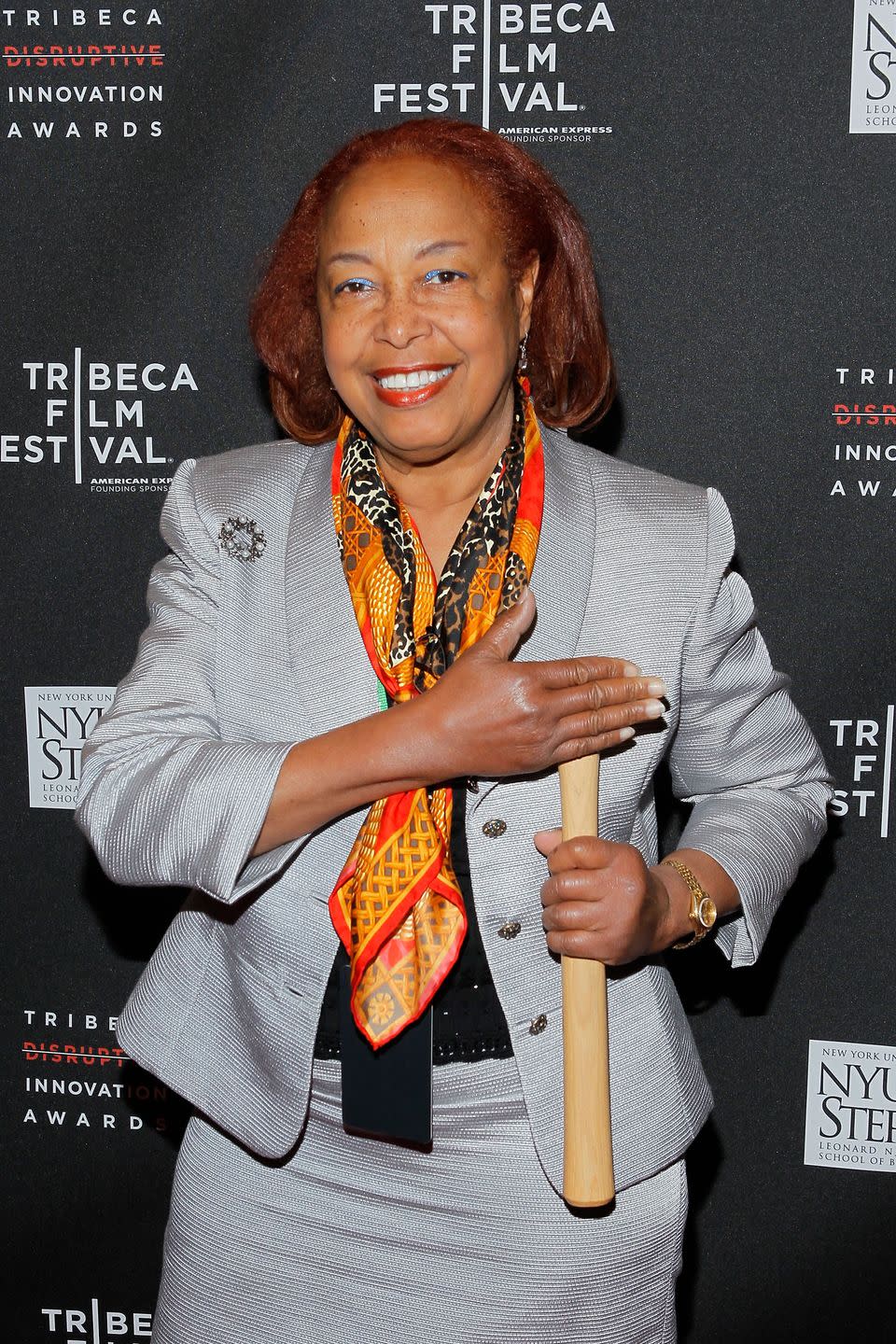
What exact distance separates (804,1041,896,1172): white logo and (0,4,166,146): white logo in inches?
73.6

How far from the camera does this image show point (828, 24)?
7.04 feet

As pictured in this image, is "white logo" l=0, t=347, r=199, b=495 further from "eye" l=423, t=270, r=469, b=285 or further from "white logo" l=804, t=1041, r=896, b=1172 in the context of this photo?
"white logo" l=804, t=1041, r=896, b=1172

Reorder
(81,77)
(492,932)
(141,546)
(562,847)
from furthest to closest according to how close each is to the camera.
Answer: (141,546), (81,77), (492,932), (562,847)

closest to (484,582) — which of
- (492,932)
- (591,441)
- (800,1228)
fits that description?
(492,932)

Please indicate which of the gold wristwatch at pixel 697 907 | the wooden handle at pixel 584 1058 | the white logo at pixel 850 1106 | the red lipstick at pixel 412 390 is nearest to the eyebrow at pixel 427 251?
the red lipstick at pixel 412 390

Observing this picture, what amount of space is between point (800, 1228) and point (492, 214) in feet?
5.96

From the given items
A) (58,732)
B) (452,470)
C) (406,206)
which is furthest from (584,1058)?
(58,732)

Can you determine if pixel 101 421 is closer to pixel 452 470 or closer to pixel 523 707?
pixel 452 470

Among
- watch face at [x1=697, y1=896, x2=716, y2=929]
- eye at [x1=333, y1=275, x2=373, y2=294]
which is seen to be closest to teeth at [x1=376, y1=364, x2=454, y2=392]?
eye at [x1=333, y1=275, x2=373, y2=294]

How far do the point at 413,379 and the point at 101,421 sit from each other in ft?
3.24

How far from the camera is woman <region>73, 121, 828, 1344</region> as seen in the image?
1513 mm

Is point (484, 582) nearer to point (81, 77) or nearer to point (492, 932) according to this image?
point (492, 932)

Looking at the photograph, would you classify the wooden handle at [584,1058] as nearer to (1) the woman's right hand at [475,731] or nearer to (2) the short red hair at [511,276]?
(1) the woman's right hand at [475,731]

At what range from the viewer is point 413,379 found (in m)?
1.58
